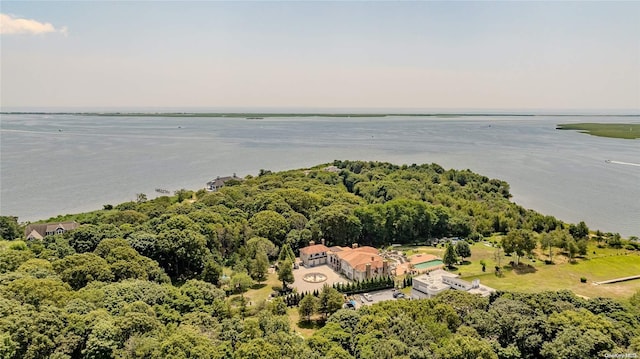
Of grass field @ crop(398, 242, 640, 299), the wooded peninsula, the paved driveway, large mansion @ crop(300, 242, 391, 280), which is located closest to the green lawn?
grass field @ crop(398, 242, 640, 299)

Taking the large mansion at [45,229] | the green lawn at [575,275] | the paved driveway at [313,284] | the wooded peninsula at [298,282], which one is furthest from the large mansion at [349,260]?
the large mansion at [45,229]

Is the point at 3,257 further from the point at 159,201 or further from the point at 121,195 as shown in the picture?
the point at 121,195

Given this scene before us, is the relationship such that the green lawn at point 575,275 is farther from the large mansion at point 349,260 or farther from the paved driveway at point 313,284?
the paved driveway at point 313,284

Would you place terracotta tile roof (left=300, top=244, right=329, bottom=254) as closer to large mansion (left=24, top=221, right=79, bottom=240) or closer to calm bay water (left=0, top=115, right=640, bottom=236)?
large mansion (left=24, top=221, right=79, bottom=240)

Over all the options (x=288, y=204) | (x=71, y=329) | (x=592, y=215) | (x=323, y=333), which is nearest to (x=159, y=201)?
(x=288, y=204)

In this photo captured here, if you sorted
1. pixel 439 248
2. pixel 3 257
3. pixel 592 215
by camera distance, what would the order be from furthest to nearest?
pixel 592 215, pixel 439 248, pixel 3 257

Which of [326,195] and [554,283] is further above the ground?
[326,195]

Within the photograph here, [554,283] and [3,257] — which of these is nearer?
[3,257]

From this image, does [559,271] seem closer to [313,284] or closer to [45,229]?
[313,284]

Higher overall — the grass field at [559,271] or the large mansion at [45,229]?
the large mansion at [45,229]
